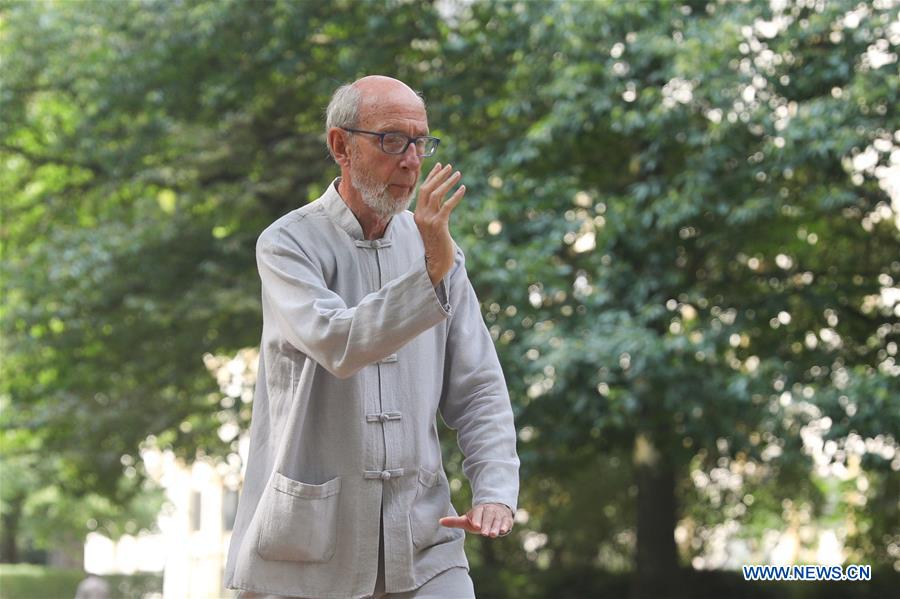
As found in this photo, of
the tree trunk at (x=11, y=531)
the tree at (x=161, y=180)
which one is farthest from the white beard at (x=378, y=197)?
the tree trunk at (x=11, y=531)

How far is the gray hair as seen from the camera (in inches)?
Answer: 122

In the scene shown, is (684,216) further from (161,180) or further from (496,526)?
(496,526)

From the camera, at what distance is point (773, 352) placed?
13.9 meters

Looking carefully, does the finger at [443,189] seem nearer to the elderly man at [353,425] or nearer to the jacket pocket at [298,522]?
the elderly man at [353,425]

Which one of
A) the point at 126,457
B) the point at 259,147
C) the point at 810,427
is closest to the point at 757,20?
the point at 810,427

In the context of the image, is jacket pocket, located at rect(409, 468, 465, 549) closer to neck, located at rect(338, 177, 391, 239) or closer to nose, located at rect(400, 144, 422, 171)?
neck, located at rect(338, 177, 391, 239)

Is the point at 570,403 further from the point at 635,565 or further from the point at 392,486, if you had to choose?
the point at 392,486

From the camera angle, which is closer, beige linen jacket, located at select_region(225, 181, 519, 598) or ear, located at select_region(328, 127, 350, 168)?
beige linen jacket, located at select_region(225, 181, 519, 598)

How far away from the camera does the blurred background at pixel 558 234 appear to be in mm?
12641

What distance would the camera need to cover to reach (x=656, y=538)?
55.9ft

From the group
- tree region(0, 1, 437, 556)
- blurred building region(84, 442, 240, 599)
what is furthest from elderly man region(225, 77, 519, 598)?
blurred building region(84, 442, 240, 599)

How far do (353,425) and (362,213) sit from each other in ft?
1.67

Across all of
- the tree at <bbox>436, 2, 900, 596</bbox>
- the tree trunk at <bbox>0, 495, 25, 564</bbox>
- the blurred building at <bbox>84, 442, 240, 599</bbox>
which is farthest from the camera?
the blurred building at <bbox>84, 442, 240, 599</bbox>

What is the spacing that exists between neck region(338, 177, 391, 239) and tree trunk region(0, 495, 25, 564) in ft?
95.1
